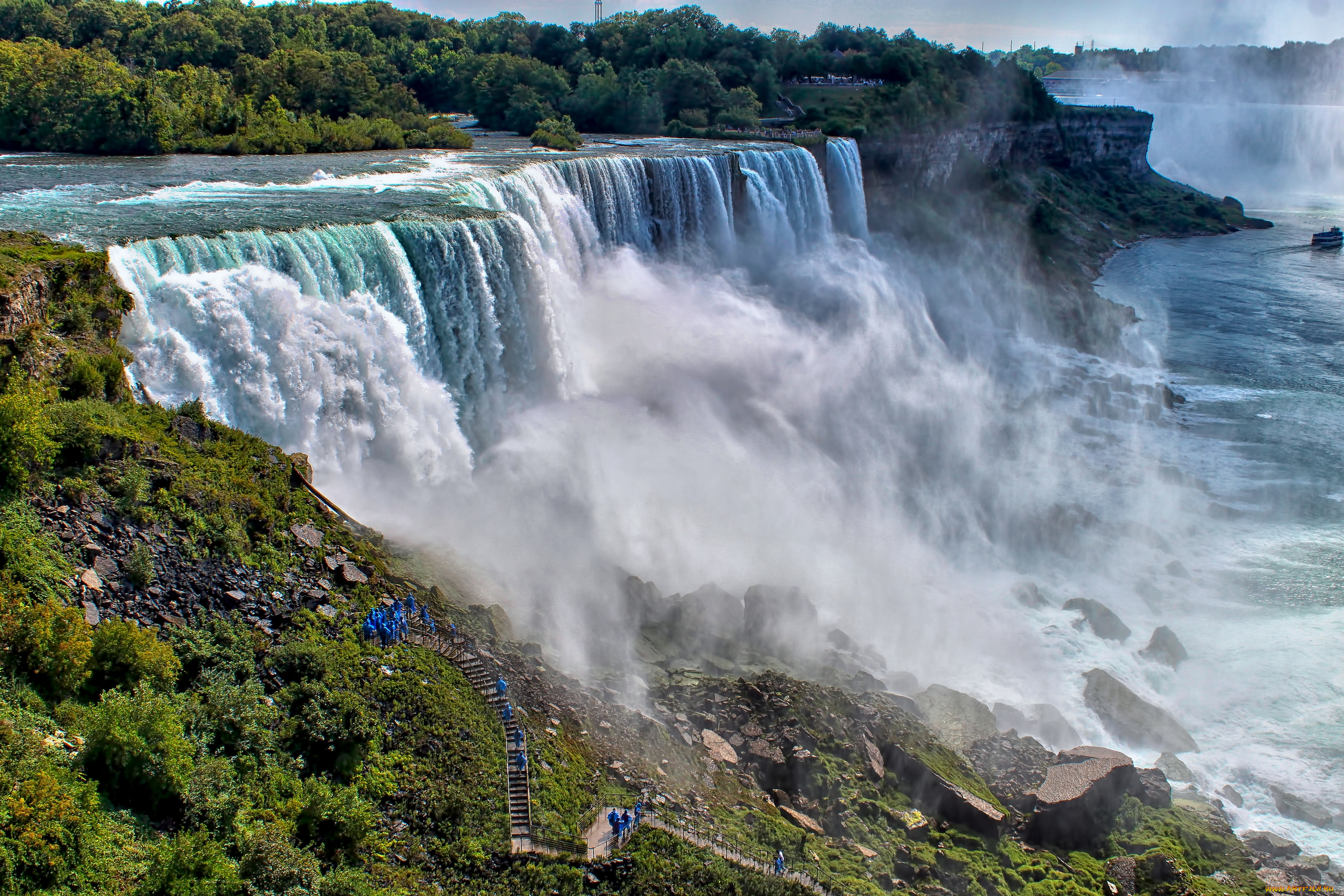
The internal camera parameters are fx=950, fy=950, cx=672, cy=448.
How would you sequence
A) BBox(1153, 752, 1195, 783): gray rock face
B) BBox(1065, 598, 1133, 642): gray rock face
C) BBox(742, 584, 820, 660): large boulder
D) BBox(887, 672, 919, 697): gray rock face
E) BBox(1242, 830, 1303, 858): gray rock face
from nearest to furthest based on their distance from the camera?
BBox(1242, 830, 1303, 858): gray rock face, BBox(1153, 752, 1195, 783): gray rock face, BBox(887, 672, 919, 697): gray rock face, BBox(742, 584, 820, 660): large boulder, BBox(1065, 598, 1133, 642): gray rock face

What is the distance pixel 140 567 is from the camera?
12117mm

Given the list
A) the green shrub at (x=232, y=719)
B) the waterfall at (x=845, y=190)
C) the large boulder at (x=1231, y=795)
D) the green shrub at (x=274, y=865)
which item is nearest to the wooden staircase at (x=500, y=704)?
the green shrub at (x=274, y=865)

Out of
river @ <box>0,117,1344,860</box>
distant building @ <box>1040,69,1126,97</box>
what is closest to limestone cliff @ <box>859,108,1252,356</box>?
river @ <box>0,117,1344,860</box>

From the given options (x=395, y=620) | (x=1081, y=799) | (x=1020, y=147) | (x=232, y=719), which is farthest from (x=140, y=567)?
(x=1020, y=147)

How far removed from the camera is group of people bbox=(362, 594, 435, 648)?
13.8 metres

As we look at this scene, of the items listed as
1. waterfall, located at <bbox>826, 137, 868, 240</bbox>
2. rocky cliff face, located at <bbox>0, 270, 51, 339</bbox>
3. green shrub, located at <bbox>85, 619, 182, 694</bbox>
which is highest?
waterfall, located at <bbox>826, 137, 868, 240</bbox>

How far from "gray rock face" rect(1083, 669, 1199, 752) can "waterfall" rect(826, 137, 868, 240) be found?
29.4 metres

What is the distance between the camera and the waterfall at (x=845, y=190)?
146 ft

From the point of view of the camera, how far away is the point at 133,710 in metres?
10.1

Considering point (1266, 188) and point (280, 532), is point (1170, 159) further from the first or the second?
point (280, 532)

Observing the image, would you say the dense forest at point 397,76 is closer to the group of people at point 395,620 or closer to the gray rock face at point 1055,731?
the group of people at point 395,620

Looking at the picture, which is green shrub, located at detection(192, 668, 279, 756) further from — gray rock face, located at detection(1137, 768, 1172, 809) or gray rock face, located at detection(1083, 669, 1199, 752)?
gray rock face, located at detection(1083, 669, 1199, 752)

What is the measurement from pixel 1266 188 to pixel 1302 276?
145 ft

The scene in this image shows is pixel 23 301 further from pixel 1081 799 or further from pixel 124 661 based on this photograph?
pixel 1081 799
